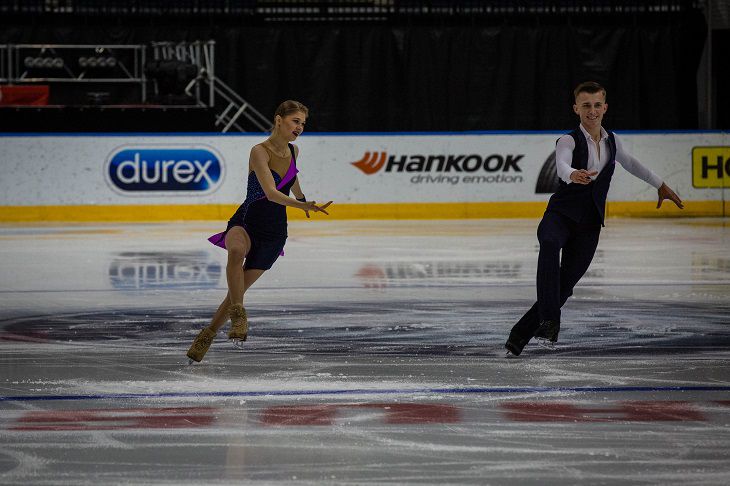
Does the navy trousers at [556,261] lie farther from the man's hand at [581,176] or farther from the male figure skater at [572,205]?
the man's hand at [581,176]

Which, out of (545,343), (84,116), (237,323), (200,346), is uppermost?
(237,323)

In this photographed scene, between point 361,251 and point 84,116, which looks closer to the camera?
point 361,251

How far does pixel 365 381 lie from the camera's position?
572cm

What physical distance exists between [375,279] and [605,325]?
3420mm

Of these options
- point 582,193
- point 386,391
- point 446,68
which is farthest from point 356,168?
point 386,391

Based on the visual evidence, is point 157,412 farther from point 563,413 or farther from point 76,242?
point 76,242

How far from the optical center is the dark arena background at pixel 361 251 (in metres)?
4.40

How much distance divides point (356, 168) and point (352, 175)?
0.13 meters

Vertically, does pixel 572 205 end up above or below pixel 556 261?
above

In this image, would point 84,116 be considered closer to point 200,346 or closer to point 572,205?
point 200,346

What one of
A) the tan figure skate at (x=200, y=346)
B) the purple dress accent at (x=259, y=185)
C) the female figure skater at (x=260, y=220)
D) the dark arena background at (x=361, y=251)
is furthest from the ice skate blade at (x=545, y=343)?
the tan figure skate at (x=200, y=346)

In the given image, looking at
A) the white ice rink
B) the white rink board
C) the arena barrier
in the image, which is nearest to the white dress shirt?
the white ice rink

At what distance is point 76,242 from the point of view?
16.2m

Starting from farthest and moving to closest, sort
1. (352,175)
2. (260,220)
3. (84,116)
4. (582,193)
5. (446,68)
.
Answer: (446,68) → (84,116) → (352,175) → (582,193) → (260,220)
